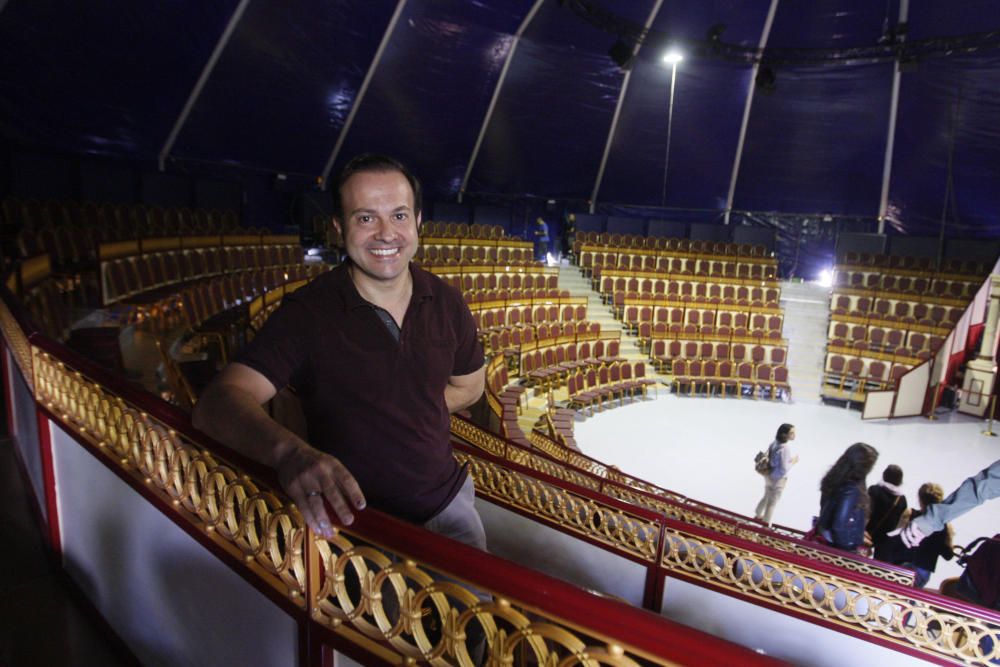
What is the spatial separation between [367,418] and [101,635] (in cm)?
151

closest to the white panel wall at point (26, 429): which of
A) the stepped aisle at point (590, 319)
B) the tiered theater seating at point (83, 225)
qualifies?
the tiered theater seating at point (83, 225)

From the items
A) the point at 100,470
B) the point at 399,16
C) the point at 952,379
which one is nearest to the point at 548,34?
the point at 399,16

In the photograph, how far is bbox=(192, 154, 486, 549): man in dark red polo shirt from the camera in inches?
49.8

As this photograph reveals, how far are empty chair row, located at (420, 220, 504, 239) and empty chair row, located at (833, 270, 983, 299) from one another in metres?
9.41

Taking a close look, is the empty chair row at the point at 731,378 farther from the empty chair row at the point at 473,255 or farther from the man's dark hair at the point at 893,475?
the man's dark hair at the point at 893,475

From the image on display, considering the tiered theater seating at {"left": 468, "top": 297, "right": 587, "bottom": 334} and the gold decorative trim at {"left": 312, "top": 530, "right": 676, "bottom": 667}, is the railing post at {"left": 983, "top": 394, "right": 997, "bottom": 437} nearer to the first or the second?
the tiered theater seating at {"left": 468, "top": 297, "right": 587, "bottom": 334}

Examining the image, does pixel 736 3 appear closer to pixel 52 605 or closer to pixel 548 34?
pixel 548 34

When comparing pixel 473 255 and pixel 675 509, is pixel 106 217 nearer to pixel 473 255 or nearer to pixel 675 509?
pixel 473 255

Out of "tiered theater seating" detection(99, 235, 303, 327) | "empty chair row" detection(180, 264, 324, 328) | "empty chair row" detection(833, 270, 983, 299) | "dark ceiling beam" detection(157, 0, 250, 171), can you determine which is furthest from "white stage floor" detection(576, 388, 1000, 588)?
"dark ceiling beam" detection(157, 0, 250, 171)

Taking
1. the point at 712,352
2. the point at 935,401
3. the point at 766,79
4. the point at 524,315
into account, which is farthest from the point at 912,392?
the point at 766,79

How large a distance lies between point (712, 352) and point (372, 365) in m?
12.4

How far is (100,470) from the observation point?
1.85 meters

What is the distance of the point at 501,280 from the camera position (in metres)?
12.8

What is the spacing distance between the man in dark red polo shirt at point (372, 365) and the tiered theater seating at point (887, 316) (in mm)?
12277
